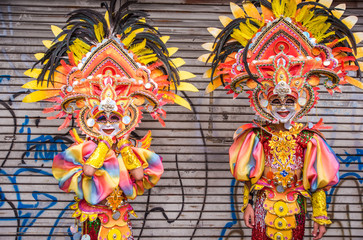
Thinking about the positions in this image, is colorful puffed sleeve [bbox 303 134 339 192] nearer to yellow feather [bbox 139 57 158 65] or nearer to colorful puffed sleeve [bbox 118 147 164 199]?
colorful puffed sleeve [bbox 118 147 164 199]

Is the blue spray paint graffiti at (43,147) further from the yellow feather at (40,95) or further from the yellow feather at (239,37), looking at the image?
the yellow feather at (239,37)

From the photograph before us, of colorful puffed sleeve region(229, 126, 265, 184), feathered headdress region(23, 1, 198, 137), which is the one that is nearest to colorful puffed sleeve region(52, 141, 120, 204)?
feathered headdress region(23, 1, 198, 137)

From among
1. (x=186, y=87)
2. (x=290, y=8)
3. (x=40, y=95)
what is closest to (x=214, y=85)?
(x=186, y=87)

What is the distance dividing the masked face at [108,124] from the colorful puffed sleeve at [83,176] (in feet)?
0.59

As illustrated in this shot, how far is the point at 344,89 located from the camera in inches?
194

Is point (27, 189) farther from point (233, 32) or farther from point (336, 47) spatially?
point (336, 47)

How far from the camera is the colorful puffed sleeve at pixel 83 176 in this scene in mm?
3496

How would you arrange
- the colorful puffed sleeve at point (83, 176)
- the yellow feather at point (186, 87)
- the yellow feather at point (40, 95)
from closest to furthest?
the colorful puffed sleeve at point (83, 176) < the yellow feather at point (40, 95) < the yellow feather at point (186, 87)

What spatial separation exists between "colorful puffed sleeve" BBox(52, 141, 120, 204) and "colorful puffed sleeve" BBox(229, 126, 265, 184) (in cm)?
105

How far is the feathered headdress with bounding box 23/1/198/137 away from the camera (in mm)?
3703

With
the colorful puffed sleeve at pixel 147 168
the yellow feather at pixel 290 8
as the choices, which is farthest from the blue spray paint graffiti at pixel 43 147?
the yellow feather at pixel 290 8

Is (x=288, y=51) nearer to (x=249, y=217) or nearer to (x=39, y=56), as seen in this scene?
(x=249, y=217)

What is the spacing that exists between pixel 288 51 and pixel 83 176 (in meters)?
2.04

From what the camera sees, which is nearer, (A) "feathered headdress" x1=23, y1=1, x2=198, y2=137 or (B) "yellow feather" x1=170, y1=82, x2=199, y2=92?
(A) "feathered headdress" x1=23, y1=1, x2=198, y2=137
